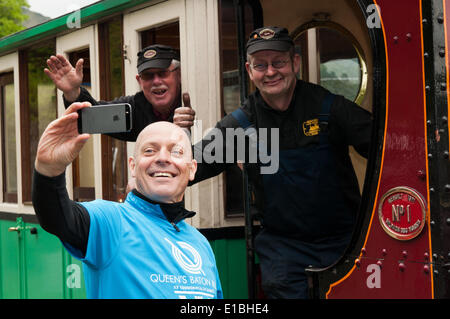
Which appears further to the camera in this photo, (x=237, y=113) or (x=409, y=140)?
(x=237, y=113)

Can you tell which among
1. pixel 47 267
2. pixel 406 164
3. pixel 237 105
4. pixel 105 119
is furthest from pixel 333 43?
pixel 105 119

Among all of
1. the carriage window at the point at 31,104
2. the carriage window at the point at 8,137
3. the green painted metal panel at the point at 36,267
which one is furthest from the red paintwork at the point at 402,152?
the carriage window at the point at 8,137

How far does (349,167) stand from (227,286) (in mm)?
891

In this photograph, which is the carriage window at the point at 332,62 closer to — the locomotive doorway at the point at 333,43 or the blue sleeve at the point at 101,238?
the locomotive doorway at the point at 333,43

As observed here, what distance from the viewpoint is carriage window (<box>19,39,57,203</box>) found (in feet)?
14.9

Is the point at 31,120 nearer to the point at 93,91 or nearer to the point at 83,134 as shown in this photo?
the point at 93,91

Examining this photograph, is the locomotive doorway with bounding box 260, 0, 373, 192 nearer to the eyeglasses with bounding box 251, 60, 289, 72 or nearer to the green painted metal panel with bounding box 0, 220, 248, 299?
the eyeglasses with bounding box 251, 60, 289, 72

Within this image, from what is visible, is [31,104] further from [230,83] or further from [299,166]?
[299,166]

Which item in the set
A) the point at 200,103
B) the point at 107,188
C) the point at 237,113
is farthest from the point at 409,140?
the point at 107,188

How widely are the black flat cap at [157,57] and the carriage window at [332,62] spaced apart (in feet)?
2.67

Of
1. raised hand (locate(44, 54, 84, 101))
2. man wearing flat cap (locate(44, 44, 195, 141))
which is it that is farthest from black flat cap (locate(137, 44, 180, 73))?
raised hand (locate(44, 54, 84, 101))

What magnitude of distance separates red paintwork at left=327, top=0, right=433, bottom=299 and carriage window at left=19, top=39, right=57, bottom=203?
2.96 m

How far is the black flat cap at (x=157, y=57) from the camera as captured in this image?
10.5 ft

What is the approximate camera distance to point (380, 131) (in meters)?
2.23
